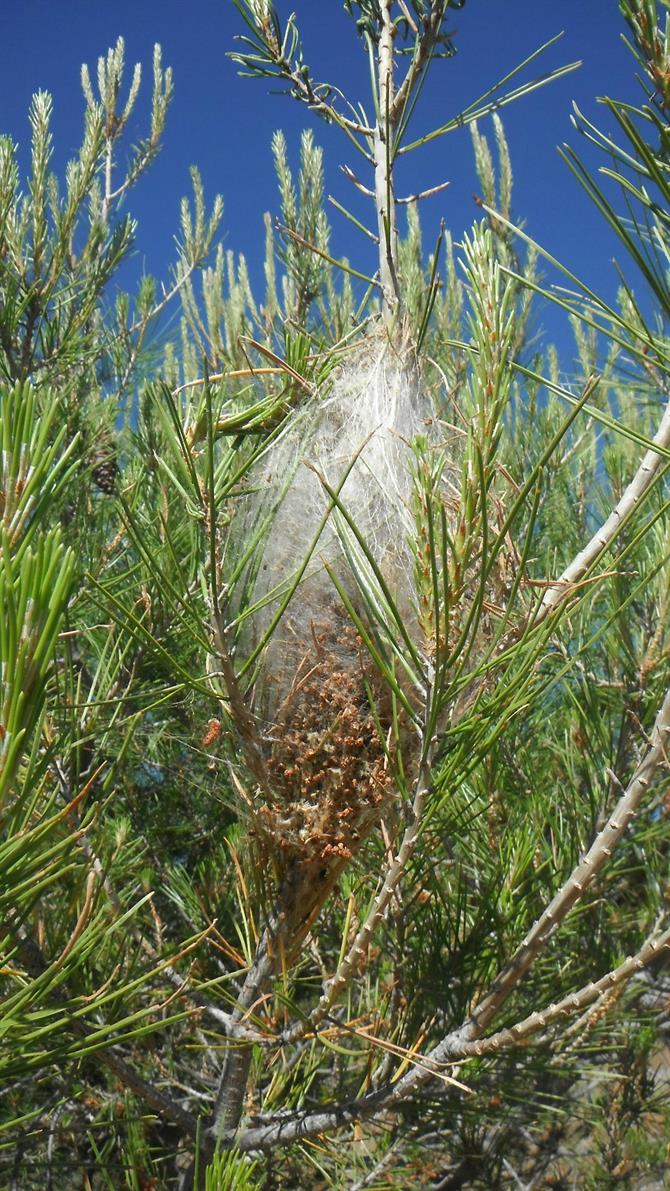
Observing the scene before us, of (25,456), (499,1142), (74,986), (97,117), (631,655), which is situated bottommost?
(499,1142)

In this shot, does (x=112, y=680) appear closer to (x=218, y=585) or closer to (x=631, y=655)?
(x=218, y=585)

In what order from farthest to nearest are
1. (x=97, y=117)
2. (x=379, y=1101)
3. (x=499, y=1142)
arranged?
(x=97, y=117) → (x=499, y=1142) → (x=379, y=1101)

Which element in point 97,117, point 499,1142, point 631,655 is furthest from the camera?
point 97,117

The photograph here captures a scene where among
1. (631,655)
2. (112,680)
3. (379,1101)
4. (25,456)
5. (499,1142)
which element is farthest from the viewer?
(499,1142)

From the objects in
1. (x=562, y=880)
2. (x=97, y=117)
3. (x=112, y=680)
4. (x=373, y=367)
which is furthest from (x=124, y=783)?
(x=97, y=117)

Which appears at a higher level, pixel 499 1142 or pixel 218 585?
pixel 218 585

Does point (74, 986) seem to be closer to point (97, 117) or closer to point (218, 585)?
point (218, 585)

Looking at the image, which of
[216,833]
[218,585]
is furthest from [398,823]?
[216,833]

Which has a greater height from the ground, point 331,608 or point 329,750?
point 331,608

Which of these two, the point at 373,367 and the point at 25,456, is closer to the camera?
the point at 25,456
